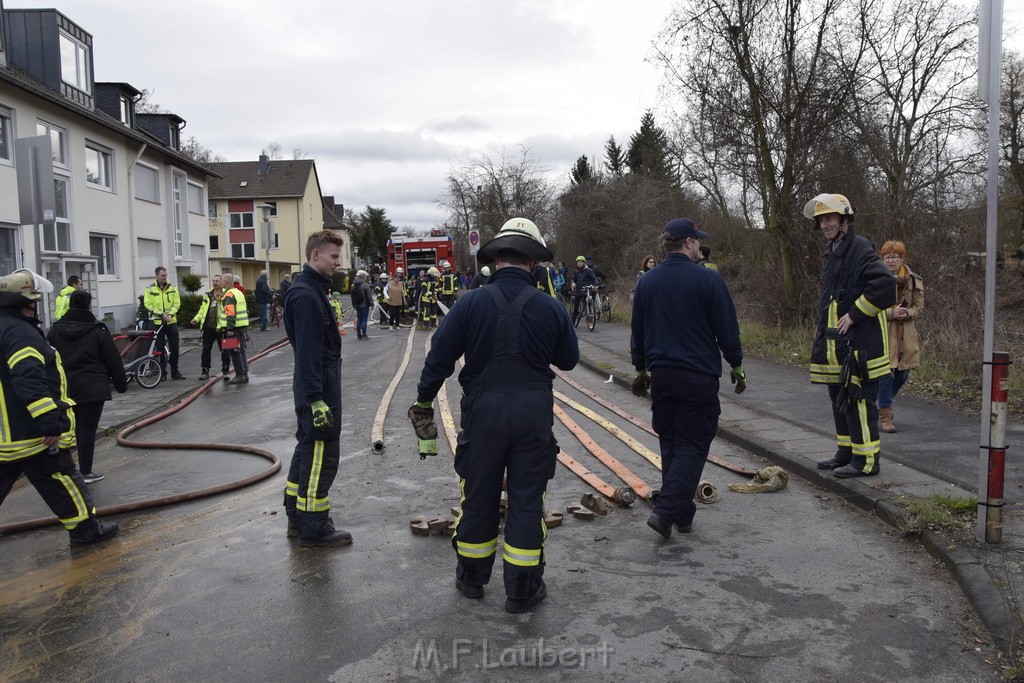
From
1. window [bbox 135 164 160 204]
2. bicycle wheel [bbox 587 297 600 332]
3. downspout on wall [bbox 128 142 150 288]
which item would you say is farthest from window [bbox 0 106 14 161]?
bicycle wheel [bbox 587 297 600 332]

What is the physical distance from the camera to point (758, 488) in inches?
251

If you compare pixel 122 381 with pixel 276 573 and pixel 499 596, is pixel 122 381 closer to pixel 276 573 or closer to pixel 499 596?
pixel 276 573

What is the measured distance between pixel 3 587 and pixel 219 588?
1.37 m

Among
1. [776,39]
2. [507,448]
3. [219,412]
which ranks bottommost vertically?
[219,412]

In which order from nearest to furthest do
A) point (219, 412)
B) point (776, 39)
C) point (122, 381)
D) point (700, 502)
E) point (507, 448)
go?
point (507, 448) < point (700, 502) < point (122, 381) < point (219, 412) < point (776, 39)

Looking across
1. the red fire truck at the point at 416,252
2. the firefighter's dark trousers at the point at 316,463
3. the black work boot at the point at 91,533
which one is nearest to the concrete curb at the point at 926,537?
the firefighter's dark trousers at the point at 316,463

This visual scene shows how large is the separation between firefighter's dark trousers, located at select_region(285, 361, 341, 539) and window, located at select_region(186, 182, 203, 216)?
1232 inches

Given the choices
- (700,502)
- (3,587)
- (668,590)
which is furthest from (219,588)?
(700,502)

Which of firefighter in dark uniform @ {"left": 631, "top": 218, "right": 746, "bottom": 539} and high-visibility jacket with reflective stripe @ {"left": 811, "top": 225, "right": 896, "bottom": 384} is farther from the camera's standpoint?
high-visibility jacket with reflective stripe @ {"left": 811, "top": 225, "right": 896, "bottom": 384}

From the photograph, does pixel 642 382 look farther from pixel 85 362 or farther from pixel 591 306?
pixel 591 306

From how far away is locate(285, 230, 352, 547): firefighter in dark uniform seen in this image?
5156mm

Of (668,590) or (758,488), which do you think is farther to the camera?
(758,488)

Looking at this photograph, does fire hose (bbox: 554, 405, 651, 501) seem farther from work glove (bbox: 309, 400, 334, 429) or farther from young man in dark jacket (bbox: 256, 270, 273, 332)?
young man in dark jacket (bbox: 256, 270, 273, 332)

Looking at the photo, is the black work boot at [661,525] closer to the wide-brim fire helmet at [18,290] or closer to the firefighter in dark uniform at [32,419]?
the firefighter in dark uniform at [32,419]
